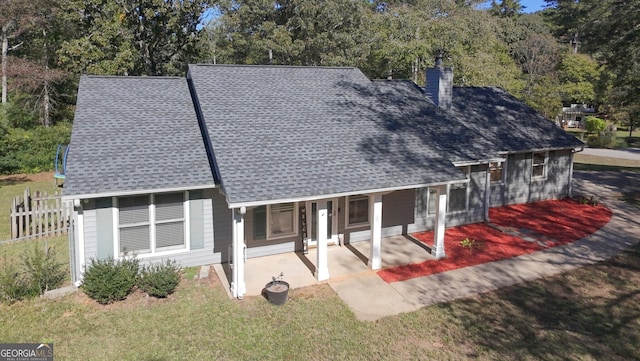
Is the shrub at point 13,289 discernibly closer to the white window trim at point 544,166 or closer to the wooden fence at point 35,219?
the wooden fence at point 35,219

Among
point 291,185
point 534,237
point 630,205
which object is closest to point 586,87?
point 630,205

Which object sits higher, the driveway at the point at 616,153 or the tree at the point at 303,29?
the tree at the point at 303,29

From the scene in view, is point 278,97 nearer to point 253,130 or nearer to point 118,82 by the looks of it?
point 253,130

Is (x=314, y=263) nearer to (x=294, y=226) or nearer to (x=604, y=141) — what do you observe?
(x=294, y=226)

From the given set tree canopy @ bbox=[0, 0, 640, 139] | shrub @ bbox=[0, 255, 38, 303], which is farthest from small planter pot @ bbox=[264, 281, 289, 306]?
tree canopy @ bbox=[0, 0, 640, 139]

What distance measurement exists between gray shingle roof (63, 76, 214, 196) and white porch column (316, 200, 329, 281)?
3.05m

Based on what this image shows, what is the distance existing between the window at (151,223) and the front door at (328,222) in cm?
376

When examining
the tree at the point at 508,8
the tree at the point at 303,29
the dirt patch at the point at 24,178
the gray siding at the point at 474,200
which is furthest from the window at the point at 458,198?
the tree at the point at 508,8

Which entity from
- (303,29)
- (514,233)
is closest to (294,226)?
(514,233)

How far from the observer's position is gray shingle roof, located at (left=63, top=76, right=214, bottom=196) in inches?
433

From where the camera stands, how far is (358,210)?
1460 cm

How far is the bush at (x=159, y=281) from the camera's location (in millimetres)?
10461

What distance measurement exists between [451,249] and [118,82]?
12650 mm

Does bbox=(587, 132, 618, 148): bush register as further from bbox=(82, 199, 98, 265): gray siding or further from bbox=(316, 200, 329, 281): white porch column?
bbox=(82, 199, 98, 265): gray siding
